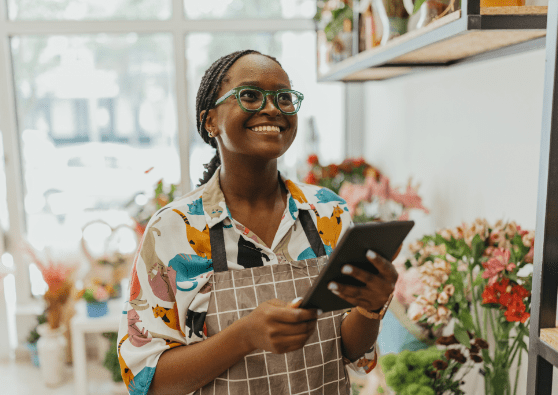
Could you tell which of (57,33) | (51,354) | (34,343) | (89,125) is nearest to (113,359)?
(51,354)

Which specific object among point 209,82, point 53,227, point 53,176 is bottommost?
point 53,227

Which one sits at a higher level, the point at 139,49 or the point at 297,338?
the point at 139,49

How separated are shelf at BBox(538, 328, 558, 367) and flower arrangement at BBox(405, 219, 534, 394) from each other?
0.96 ft

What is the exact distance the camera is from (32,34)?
2.94 m

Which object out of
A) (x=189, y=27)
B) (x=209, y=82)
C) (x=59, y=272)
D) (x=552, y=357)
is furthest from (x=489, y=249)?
(x=189, y=27)

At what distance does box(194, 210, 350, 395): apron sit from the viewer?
0.82m

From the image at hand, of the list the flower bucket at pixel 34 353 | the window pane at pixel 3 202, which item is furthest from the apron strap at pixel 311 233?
the window pane at pixel 3 202

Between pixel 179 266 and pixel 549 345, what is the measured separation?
2.01ft

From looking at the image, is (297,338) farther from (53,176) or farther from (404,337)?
(53,176)

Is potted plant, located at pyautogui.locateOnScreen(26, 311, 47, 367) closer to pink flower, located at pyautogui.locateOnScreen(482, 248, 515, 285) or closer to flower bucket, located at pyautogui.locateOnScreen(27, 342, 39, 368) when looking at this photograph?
flower bucket, located at pyautogui.locateOnScreen(27, 342, 39, 368)

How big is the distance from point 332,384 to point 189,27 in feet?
8.88

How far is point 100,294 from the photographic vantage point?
91.6 inches

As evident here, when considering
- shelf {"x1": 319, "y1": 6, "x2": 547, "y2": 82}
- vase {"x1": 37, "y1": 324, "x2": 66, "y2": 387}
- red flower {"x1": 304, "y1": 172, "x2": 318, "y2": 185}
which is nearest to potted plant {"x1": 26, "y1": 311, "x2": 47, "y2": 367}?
vase {"x1": 37, "y1": 324, "x2": 66, "y2": 387}

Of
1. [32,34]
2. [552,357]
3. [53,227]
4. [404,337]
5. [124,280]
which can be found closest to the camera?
[552,357]
